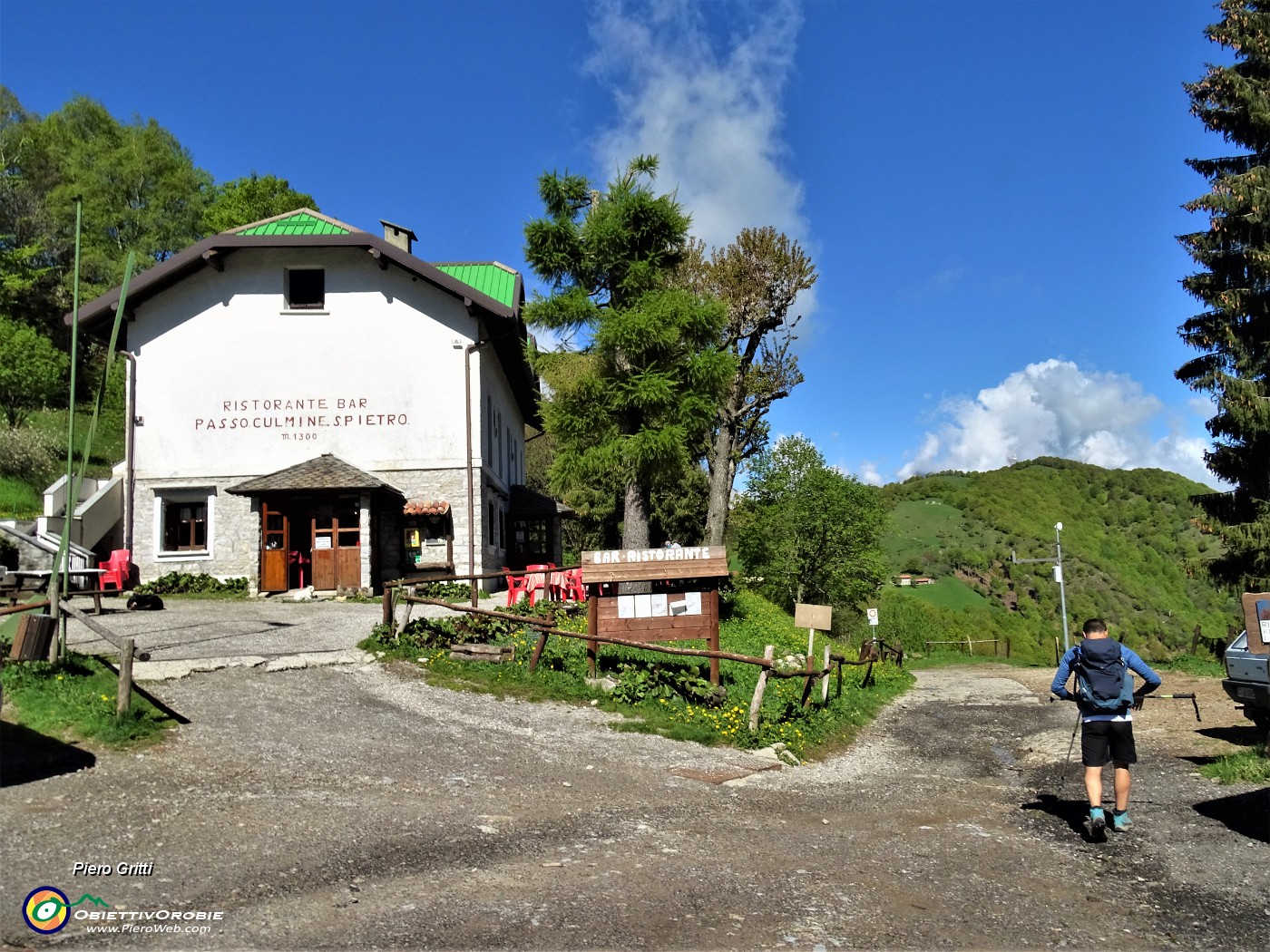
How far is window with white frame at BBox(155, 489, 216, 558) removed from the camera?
74.1ft

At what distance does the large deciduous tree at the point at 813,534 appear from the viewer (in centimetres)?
3219

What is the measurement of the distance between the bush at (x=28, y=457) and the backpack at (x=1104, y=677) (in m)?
30.4

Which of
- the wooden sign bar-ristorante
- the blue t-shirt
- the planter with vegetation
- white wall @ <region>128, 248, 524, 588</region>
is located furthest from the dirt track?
white wall @ <region>128, 248, 524, 588</region>

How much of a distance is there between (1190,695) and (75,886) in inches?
432

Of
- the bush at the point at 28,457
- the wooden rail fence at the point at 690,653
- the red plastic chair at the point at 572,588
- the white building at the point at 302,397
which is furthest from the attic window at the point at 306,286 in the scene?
the wooden rail fence at the point at 690,653

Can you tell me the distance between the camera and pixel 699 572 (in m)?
12.1

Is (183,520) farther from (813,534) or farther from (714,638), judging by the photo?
(813,534)

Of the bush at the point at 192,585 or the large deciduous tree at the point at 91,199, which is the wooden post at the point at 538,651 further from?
the large deciduous tree at the point at 91,199

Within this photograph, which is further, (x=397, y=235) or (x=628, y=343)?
(x=397, y=235)

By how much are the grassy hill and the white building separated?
108 feet

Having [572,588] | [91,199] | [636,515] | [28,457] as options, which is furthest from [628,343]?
[91,199]

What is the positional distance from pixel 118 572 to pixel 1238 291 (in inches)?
1035

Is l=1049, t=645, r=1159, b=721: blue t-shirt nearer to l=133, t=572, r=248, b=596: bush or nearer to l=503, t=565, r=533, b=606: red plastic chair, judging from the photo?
l=503, t=565, r=533, b=606: red plastic chair

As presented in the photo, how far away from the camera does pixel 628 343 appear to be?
17953mm
